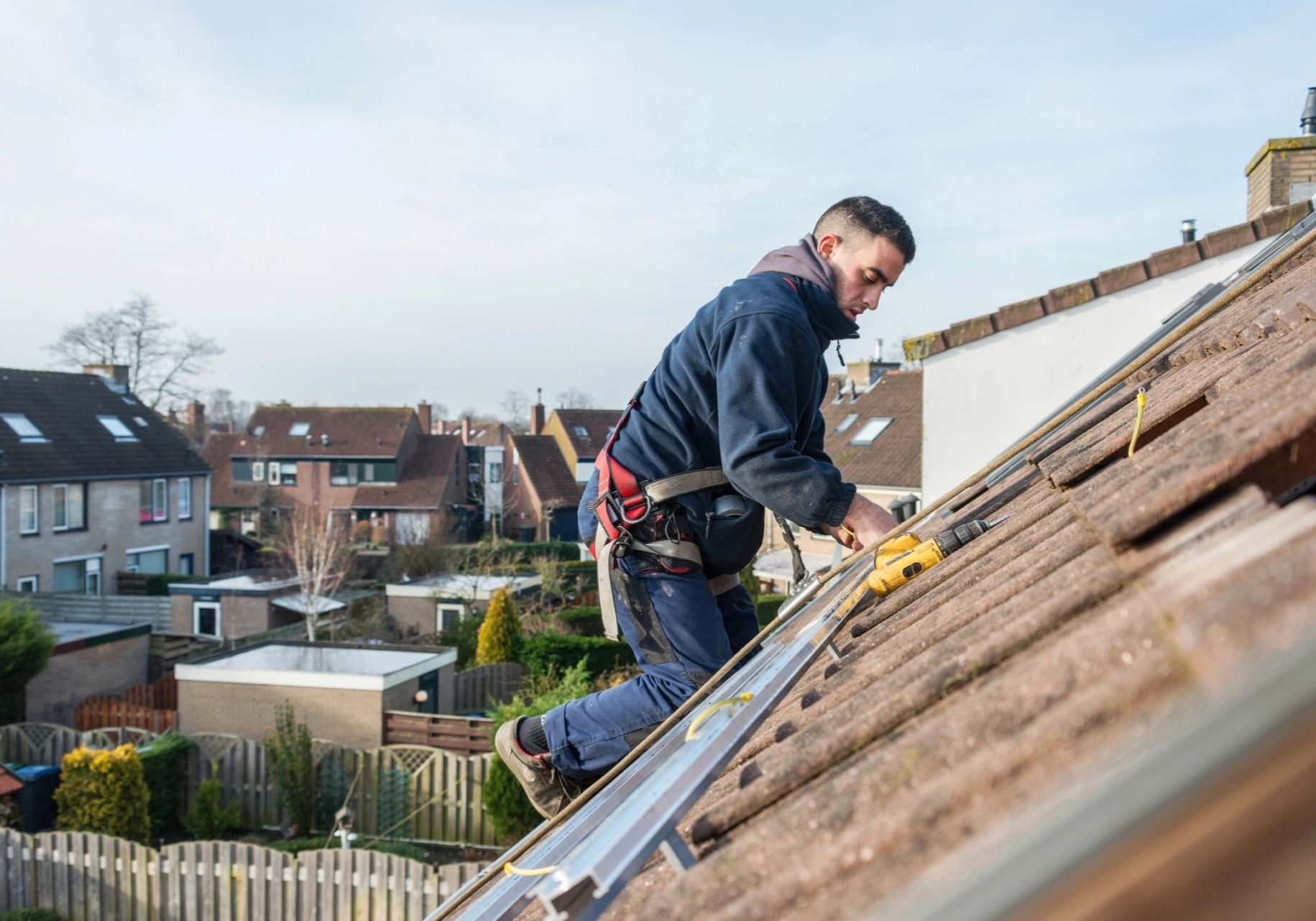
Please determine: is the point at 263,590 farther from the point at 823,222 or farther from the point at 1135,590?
the point at 1135,590

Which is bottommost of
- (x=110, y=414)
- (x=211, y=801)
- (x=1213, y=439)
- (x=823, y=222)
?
(x=211, y=801)

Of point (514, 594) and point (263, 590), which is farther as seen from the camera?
point (514, 594)

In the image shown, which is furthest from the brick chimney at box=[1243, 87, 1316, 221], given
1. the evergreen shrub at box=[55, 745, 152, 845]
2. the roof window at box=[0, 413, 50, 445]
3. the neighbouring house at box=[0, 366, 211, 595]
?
the roof window at box=[0, 413, 50, 445]

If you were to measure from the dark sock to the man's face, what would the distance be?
1.67 m

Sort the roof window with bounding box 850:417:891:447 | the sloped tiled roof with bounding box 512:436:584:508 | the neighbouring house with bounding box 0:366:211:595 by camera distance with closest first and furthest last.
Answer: the roof window with bounding box 850:417:891:447
the neighbouring house with bounding box 0:366:211:595
the sloped tiled roof with bounding box 512:436:584:508

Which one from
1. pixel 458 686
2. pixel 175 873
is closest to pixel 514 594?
pixel 458 686

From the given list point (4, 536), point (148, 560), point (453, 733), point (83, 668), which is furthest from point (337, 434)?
point (453, 733)

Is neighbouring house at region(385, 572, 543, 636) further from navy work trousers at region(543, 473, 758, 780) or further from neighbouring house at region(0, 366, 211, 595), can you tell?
navy work trousers at region(543, 473, 758, 780)

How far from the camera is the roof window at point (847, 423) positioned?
1072 inches

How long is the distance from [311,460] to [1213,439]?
153 feet

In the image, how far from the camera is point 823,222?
3.25 m

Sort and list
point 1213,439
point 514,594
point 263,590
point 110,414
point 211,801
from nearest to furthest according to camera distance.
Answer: point 1213,439 → point 211,801 → point 263,590 → point 514,594 → point 110,414

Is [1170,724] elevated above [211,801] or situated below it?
above

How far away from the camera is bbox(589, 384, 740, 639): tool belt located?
311 centimetres
